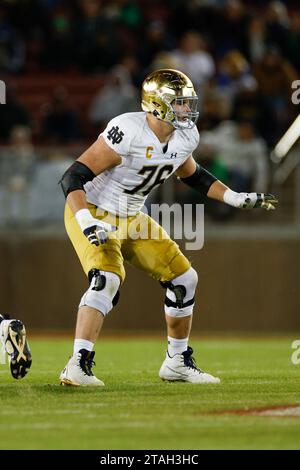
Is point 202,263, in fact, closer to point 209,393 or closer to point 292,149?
point 292,149

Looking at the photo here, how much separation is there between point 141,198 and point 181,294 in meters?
0.67

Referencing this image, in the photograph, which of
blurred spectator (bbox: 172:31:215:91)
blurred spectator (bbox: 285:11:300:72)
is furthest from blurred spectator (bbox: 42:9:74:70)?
blurred spectator (bbox: 285:11:300:72)

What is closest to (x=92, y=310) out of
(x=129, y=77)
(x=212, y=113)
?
(x=212, y=113)

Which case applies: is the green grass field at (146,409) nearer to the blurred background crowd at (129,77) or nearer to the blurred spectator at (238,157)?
the blurred spectator at (238,157)

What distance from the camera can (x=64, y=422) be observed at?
538 centimetres

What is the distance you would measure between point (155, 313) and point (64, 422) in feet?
26.1

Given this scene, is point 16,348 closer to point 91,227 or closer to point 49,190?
point 91,227

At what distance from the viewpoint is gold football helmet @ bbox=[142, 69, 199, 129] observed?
7.00 meters

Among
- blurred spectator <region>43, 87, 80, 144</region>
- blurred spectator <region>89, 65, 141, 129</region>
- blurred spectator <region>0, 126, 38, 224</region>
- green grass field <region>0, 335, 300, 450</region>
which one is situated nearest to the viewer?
green grass field <region>0, 335, 300, 450</region>

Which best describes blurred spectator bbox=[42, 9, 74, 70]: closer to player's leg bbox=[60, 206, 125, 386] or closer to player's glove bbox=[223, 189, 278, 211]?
player's glove bbox=[223, 189, 278, 211]

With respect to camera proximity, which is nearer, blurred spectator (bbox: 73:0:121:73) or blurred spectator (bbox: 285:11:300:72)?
blurred spectator (bbox: 285:11:300:72)

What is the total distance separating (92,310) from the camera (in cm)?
668

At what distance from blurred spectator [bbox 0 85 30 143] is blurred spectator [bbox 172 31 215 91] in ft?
6.74
